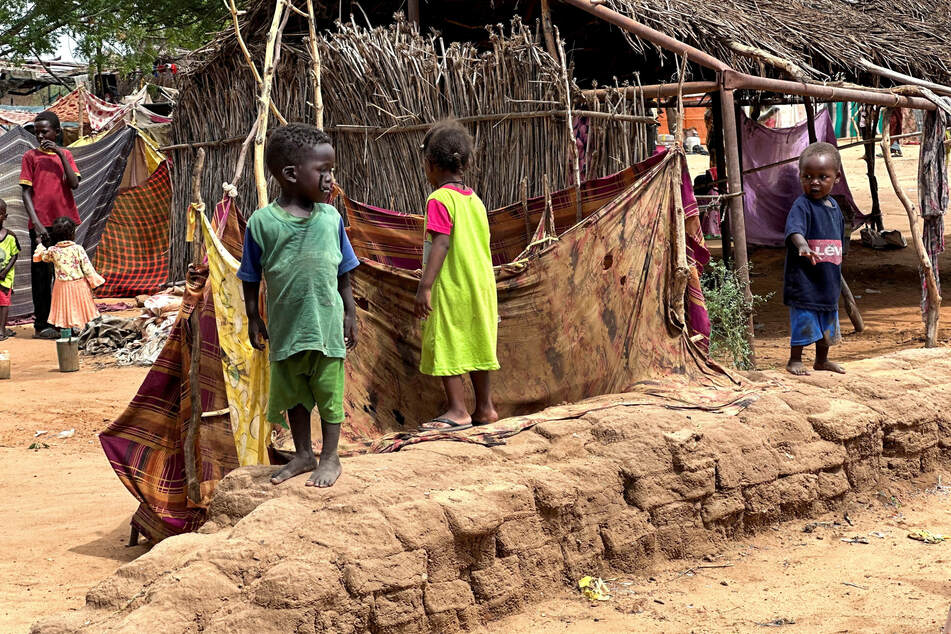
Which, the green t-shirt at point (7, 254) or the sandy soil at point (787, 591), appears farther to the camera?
the green t-shirt at point (7, 254)

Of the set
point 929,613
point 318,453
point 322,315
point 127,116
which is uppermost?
point 127,116

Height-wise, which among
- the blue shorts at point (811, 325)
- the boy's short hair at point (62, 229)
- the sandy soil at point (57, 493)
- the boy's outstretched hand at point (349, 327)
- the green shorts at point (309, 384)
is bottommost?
the sandy soil at point (57, 493)

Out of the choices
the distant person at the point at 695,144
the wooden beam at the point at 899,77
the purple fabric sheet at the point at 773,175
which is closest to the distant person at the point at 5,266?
the wooden beam at the point at 899,77

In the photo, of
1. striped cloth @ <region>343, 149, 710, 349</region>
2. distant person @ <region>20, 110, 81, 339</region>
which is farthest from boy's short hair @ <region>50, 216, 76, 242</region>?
striped cloth @ <region>343, 149, 710, 349</region>

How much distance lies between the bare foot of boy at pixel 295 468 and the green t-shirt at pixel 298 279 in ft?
1.14

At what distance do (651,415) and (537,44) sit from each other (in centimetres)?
317

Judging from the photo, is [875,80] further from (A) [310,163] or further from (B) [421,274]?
(A) [310,163]

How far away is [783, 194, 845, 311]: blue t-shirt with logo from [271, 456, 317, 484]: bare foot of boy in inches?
113

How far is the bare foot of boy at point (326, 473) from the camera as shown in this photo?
307 centimetres

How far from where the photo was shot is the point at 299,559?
272 centimetres

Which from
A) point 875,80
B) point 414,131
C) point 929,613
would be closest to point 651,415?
point 929,613

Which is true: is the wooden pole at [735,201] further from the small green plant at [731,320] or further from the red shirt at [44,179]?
the red shirt at [44,179]

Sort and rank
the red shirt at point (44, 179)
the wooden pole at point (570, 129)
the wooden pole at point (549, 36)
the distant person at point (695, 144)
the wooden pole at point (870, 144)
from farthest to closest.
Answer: the distant person at point (695, 144)
the wooden pole at point (870, 144)
the red shirt at point (44, 179)
the wooden pole at point (549, 36)
the wooden pole at point (570, 129)

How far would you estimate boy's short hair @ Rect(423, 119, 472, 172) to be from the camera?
3.96m
